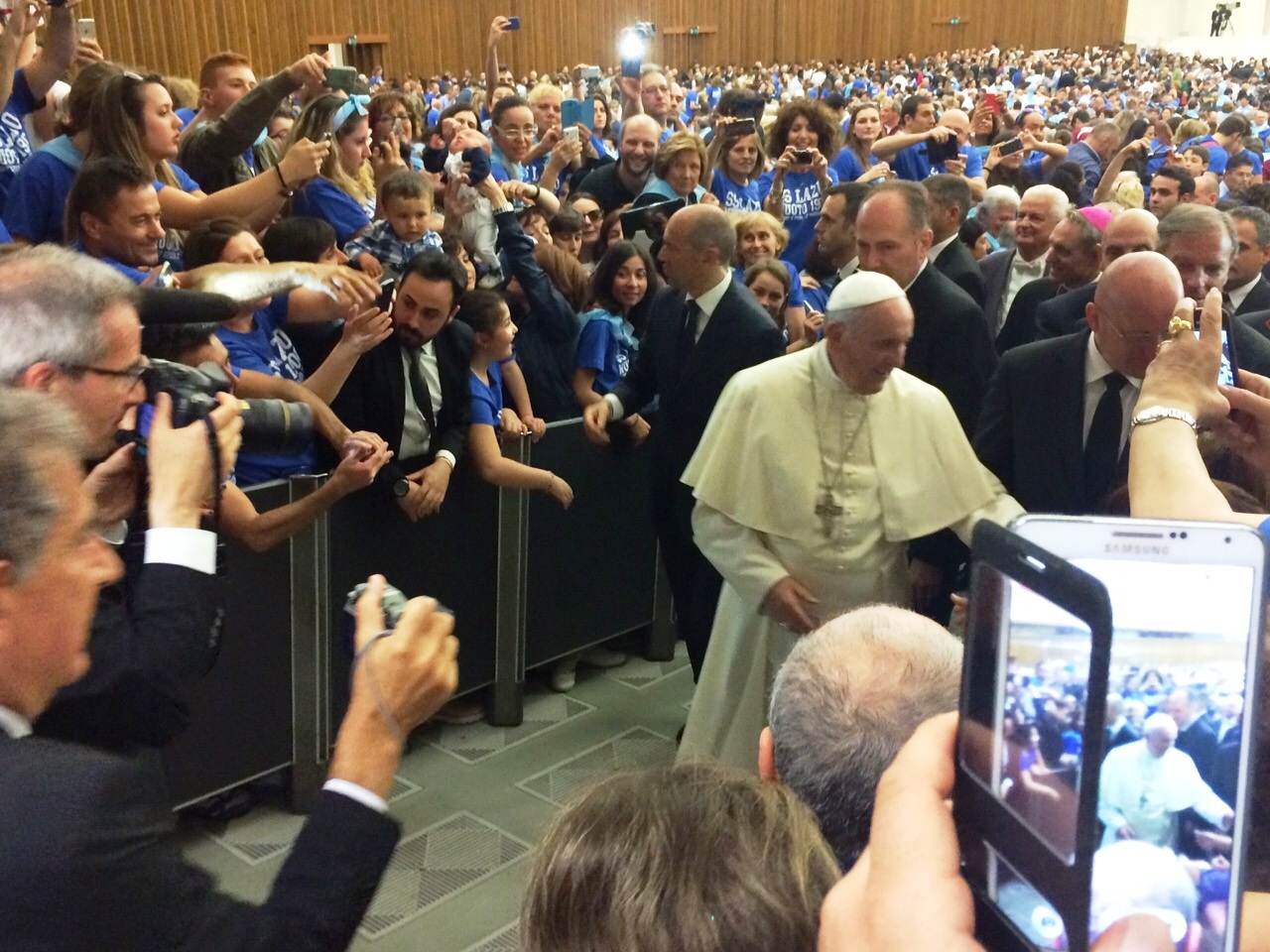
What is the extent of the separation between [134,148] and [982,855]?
148 inches

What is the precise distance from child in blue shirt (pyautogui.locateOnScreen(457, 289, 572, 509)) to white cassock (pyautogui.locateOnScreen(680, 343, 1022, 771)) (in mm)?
1085

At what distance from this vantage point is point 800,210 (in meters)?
6.57

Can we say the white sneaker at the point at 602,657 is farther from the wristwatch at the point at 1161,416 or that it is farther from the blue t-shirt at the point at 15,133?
the wristwatch at the point at 1161,416

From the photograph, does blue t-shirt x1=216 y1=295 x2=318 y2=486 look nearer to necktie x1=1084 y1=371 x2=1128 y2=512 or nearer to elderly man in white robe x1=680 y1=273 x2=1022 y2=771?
elderly man in white robe x1=680 y1=273 x2=1022 y2=771

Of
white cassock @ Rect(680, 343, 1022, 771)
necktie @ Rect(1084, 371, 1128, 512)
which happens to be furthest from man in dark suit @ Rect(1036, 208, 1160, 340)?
white cassock @ Rect(680, 343, 1022, 771)

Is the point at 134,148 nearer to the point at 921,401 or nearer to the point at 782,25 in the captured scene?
the point at 921,401

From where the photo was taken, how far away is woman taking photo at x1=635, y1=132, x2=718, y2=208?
19.6ft

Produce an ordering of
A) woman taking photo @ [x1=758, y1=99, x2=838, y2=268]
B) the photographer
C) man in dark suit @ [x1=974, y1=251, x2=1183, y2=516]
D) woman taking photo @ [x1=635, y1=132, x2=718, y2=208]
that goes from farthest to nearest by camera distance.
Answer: woman taking photo @ [x1=758, y1=99, x2=838, y2=268], woman taking photo @ [x1=635, y1=132, x2=718, y2=208], the photographer, man in dark suit @ [x1=974, y1=251, x2=1183, y2=516]

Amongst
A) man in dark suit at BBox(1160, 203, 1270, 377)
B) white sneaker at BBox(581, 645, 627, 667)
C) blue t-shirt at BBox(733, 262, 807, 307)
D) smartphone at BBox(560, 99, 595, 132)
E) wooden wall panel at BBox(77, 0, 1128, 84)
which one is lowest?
white sneaker at BBox(581, 645, 627, 667)

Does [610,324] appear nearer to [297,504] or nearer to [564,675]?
[564,675]

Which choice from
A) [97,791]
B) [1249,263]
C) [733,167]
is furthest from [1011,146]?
[97,791]

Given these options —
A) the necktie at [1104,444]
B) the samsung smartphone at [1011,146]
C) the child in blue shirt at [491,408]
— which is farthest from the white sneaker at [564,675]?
the samsung smartphone at [1011,146]

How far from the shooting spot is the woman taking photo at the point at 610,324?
4.64 m

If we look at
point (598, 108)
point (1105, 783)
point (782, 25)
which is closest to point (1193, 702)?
point (1105, 783)
